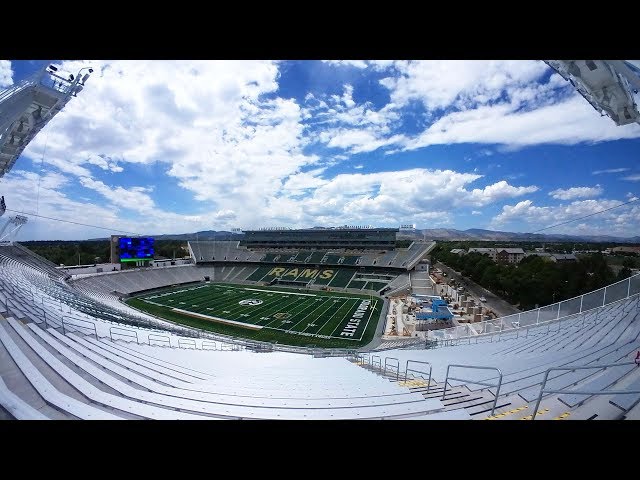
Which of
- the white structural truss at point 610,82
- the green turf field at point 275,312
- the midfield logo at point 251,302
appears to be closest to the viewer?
the white structural truss at point 610,82

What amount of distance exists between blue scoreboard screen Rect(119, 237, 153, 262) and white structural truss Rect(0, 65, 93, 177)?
22.5m

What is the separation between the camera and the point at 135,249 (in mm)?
31844

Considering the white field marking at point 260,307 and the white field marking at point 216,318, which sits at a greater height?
the white field marking at point 260,307

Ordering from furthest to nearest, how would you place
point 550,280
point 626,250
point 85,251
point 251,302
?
point 85,251 < point 626,250 < point 251,302 < point 550,280

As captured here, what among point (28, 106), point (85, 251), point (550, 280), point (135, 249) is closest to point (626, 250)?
point (550, 280)

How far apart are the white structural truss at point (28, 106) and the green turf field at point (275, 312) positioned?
1327cm

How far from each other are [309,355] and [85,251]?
50.8 metres

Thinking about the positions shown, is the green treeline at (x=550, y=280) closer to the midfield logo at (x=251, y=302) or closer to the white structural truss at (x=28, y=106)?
the midfield logo at (x=251, y=302)

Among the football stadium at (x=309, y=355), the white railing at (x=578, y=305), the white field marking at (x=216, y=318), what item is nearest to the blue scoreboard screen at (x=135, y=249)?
the football stadium at (x=309, y=355)

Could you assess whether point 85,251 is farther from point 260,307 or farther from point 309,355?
point 309,355

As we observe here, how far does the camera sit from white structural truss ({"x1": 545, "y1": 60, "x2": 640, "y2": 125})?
16.9ft

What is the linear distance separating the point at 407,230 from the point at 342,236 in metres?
10.3

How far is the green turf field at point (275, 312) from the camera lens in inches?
707
